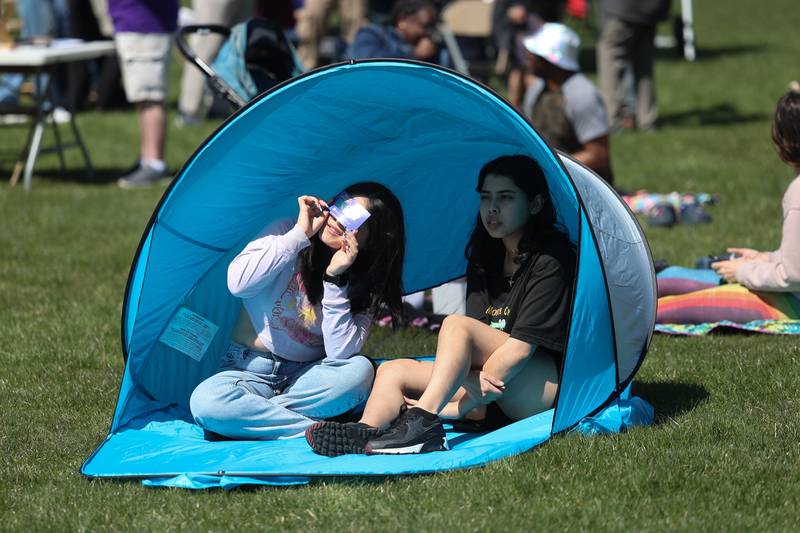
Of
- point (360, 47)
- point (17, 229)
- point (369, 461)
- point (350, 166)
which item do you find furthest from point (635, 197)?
point (369, 461)

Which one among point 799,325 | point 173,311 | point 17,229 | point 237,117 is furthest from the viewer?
point 17,229

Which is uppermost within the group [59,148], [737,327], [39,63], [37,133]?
[39,63]

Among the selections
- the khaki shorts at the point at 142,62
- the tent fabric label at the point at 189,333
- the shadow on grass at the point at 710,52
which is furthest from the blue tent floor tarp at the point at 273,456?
the shadow on grass at the point at 710,52

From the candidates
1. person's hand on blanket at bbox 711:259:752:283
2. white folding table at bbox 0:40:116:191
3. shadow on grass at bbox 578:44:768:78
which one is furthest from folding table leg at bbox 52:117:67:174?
shadow on grass at bbox 578:44:768:78

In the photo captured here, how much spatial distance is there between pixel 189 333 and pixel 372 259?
2.89ft

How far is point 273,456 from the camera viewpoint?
4355 millimetres

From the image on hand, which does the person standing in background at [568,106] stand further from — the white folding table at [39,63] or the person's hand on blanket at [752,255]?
the white folding table at [39,63]

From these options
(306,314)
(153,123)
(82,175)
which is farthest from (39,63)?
(306,314)

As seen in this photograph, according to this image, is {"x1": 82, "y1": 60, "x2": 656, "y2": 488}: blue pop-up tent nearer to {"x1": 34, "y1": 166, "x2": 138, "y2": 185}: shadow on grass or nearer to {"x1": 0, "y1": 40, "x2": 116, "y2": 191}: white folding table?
{"x1": 0, "y1": 40, "x2": 116, "y2": 191}: white folding table

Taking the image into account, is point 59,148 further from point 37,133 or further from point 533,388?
point 533,388

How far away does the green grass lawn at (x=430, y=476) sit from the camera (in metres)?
3.79

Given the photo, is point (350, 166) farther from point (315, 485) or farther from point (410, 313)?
point (315, 485)

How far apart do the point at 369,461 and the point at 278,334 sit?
798mm

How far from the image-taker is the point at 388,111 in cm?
509
